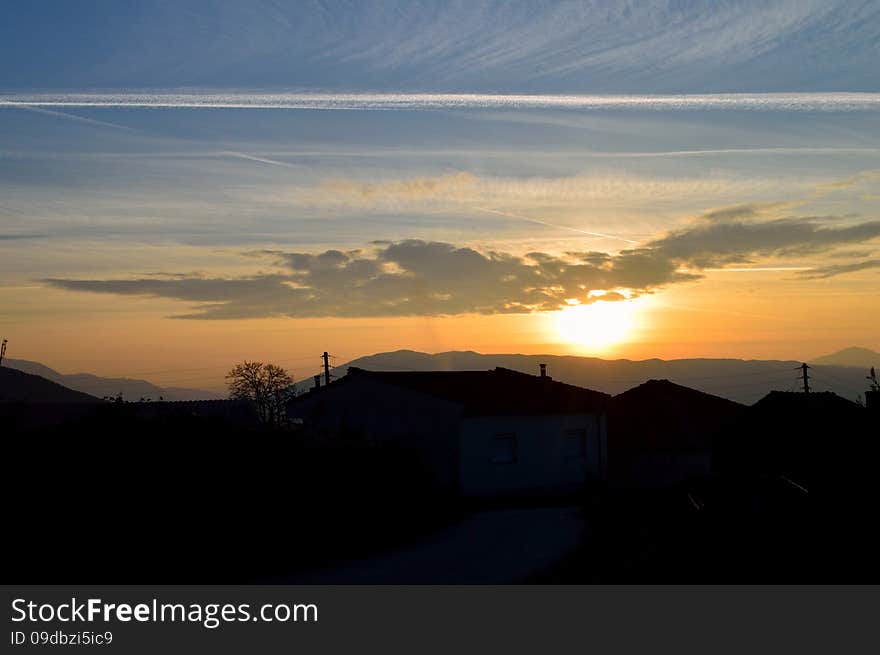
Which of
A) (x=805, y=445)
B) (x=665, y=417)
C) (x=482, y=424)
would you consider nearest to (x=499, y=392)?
(x=482, y=424)

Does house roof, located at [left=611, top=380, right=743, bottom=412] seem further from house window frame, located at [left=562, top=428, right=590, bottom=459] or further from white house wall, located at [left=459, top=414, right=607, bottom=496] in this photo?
white house wall, located at [left=459, top=414, right=607, bottom=496]

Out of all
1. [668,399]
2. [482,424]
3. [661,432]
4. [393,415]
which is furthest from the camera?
[668,399]

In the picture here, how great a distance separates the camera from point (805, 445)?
41.9ft

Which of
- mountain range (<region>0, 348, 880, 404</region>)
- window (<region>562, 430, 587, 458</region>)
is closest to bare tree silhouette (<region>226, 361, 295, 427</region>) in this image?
mountain range (<region>0, 348, 880, 404</region>)

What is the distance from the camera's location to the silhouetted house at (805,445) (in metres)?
11.6

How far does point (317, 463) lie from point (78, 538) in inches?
217

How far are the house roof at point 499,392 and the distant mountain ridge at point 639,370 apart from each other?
115 feet

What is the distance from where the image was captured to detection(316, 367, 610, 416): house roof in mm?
30766

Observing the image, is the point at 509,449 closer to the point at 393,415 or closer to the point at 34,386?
the point at 393,415

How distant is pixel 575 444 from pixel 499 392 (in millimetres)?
3288

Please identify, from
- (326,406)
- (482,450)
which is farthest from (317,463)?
(326,406)

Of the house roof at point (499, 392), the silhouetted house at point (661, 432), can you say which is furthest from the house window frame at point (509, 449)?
the silhouetted house at point (661, 432)

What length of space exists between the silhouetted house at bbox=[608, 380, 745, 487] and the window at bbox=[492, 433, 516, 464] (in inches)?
360
